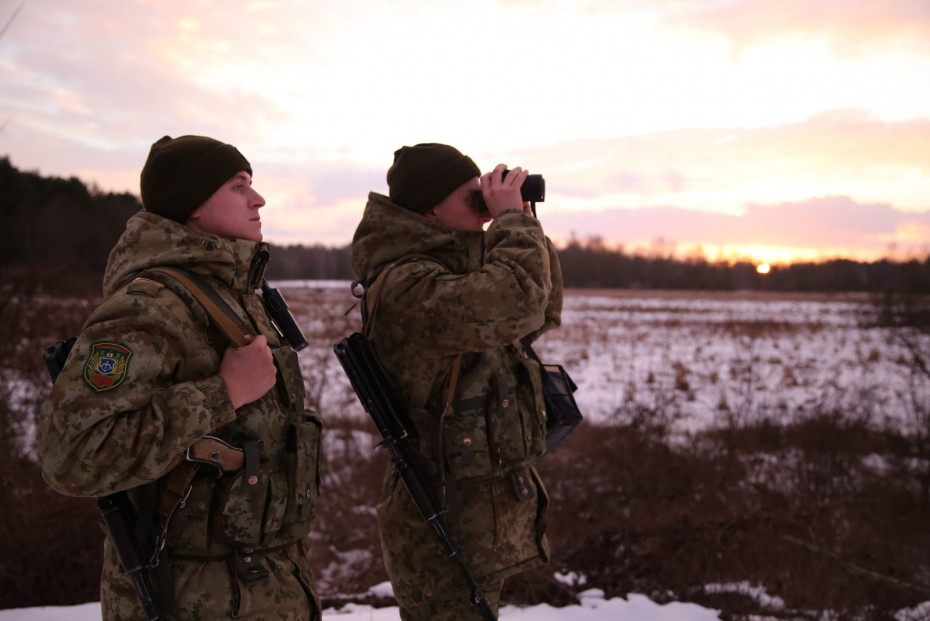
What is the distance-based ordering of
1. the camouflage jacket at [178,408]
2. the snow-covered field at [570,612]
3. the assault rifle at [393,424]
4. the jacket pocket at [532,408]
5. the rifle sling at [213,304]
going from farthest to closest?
the snow-covered field at [570,612]
the jacket pocket at [532,408]
the assault rifle at [393,424]
the rifle sling at [213,304]
the camouflage jacket at [178,408]

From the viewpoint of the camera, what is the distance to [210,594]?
5.54 ft

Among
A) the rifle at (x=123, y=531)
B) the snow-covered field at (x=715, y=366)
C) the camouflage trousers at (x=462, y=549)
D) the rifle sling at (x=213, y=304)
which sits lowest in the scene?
the snow-covered field at (x=715, y=366)

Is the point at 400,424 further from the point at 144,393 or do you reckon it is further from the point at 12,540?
the point at 12,540

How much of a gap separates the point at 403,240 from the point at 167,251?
898 millimetres

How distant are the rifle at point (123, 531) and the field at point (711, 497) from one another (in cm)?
129

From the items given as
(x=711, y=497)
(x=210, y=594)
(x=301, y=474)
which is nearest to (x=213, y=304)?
(x=301, y=474)

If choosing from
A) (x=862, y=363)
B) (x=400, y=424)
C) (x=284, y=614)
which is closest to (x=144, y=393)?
(x=284, y=614)

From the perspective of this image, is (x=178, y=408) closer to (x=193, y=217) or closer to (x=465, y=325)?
(x=193, y=217)

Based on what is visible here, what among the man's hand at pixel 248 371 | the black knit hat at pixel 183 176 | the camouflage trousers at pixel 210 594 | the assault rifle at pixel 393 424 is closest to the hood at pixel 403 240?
the assault rifle at pixel 393 424

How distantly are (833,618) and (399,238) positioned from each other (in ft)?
13.2

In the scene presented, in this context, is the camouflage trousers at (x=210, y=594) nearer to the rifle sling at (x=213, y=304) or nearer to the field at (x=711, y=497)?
the rifle sling at (x=213, y=304)

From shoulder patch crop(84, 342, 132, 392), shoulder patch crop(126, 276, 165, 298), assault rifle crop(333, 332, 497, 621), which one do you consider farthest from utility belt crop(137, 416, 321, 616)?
assault rifle crop(333, 332, 497, 621)

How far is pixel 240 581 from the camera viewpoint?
1.71 meters

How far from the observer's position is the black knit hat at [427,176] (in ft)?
8.05
